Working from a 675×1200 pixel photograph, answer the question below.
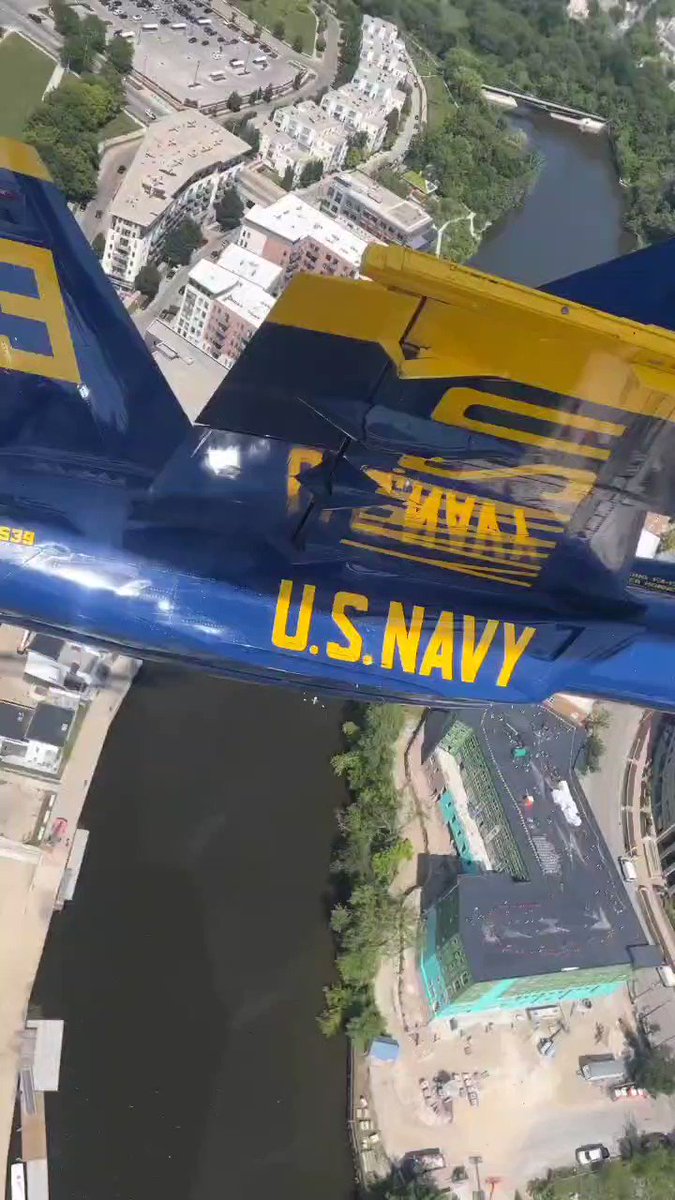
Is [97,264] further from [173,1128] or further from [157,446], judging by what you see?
[173,1128]

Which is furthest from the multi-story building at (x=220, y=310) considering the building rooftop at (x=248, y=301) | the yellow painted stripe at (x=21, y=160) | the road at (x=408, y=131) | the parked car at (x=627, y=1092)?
the parked car at (x=627, y=1092)

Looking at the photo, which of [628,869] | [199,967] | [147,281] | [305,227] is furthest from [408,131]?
[199,967]

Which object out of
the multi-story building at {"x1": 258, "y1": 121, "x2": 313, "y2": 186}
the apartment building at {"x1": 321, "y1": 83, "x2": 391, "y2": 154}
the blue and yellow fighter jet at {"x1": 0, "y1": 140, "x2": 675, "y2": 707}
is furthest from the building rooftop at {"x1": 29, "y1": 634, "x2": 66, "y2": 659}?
the apartment building at {"x1": 321, "y1": 83, "x2": 391, "y2": 154}

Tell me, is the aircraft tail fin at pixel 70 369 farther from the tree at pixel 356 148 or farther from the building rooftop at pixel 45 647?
the tree at pixel 356 148

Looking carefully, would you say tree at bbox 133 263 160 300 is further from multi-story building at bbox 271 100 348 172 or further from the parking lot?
the parking lot

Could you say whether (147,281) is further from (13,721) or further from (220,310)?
(13,721)
